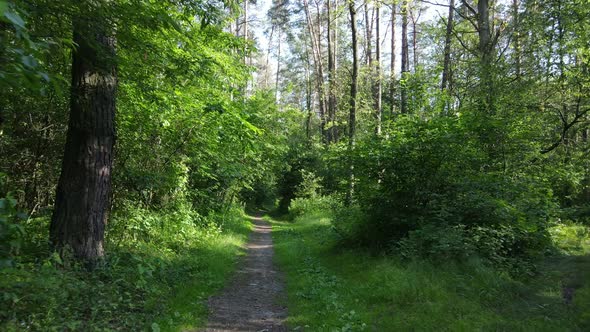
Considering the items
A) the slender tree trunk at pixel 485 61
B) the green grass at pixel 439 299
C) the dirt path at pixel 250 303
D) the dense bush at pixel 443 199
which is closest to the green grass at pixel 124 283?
the dirt path at pixel 250 303

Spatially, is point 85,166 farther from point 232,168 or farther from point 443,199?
point 232,168

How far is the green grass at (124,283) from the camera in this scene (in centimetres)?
409

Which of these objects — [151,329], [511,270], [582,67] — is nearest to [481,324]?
[511,270]

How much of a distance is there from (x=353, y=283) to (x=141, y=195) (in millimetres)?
5399

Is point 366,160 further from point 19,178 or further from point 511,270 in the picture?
point 19,178

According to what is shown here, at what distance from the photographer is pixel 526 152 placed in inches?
380

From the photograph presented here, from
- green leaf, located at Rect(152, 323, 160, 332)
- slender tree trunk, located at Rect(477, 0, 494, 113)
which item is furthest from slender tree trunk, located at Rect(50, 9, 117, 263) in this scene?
slender tree trunk, located at Rect(477, 0, 494, 113)

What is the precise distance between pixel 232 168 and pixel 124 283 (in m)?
7.80

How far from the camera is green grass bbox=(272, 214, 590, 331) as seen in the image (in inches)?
194

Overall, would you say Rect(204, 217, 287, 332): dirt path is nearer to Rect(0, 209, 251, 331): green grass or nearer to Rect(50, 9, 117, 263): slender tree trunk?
Rect(0, 209, 251, 331): green grass

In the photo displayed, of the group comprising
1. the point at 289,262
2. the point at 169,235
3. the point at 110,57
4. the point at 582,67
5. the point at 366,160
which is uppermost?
the point at 582,67

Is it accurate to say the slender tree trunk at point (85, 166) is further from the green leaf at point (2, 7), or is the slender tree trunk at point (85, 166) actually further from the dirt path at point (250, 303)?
the green leaf at point (2, 7)

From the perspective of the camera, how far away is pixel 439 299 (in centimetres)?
561

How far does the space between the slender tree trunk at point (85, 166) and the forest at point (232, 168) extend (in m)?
0.02
